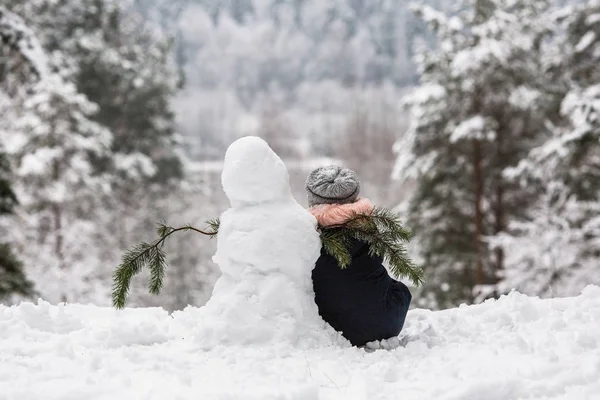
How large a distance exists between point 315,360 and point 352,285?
624 millimetres

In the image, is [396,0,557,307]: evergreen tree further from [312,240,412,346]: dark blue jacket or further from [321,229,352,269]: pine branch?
[321,229,352,269]: pine branch

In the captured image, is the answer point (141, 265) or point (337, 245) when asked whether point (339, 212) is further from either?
point (141, 265)

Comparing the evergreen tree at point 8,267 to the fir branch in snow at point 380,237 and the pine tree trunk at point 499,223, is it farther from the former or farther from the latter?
the pine tree trunk at point 499,223

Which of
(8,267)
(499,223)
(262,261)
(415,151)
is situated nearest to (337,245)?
(262,261)

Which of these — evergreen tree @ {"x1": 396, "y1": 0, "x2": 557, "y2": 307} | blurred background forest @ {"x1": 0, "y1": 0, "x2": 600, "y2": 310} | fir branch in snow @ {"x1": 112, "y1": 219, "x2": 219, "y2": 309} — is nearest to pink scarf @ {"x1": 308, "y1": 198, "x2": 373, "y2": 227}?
fir branch in snow @ {"x1": 112, "y1": 219, "x2": 219, "y2": 309}

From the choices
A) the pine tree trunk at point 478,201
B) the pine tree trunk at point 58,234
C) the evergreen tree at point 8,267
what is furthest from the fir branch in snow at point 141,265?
the pine tree trunk at point 58,234

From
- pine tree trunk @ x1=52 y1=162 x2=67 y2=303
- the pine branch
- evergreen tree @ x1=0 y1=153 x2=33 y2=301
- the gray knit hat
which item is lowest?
the pine branch

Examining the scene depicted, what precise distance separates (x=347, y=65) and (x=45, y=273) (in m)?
49.0

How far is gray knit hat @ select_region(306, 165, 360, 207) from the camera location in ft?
14.3

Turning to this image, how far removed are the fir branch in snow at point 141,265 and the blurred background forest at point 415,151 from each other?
5.16 meters

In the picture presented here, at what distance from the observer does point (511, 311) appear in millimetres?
4738

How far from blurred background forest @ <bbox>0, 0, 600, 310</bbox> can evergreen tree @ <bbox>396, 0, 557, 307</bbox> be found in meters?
0.04

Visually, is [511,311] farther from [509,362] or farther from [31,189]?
[31,189]

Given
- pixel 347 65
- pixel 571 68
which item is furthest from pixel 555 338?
pixel 347 65
